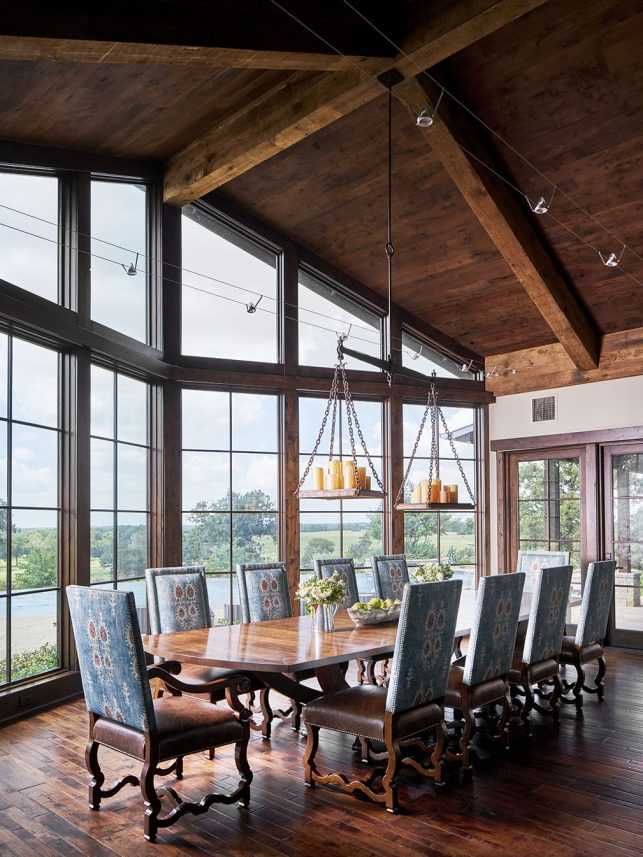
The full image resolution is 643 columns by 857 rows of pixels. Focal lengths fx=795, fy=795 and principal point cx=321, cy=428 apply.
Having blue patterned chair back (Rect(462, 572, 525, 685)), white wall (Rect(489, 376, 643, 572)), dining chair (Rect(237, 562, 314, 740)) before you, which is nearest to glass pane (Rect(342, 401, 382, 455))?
white wall (Rect(489, 376, 643, 572))

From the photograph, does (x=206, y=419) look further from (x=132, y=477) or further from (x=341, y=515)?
(x=341, y=515)

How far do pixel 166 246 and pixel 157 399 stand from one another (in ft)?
4.39

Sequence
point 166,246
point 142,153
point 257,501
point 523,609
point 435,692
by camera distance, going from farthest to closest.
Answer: point 257,501
point 166,246
point 142,153
point 523,609
point 435,692

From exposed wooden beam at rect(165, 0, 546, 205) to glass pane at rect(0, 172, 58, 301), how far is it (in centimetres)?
120

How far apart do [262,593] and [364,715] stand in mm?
1920

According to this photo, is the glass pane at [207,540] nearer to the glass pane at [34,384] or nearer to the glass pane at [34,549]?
the glass pane at [34,549]

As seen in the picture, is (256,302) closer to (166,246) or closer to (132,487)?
(166,246)

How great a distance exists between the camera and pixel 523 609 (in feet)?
17.9

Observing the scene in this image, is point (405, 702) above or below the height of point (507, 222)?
below

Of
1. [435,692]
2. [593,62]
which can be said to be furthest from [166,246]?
[435,692]

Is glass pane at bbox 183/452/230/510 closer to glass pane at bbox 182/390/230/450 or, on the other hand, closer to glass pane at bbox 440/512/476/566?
glass pane at bbox 182/390/230/450

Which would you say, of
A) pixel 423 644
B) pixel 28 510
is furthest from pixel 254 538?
pixel 423 644

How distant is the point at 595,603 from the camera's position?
17.9ft

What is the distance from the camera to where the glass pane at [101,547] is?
5930mm
